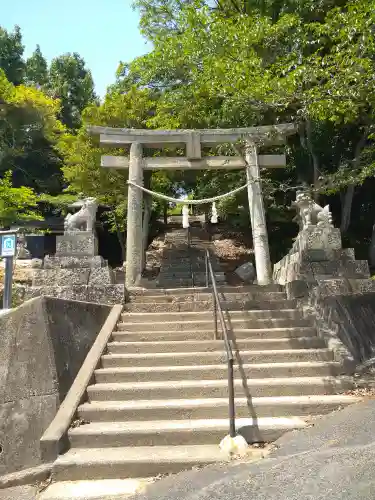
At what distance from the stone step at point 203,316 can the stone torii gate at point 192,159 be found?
2588mm

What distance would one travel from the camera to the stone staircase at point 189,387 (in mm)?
3716

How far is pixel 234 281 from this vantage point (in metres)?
13.5

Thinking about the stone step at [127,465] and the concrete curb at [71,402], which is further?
the concrete curb at [71,402]

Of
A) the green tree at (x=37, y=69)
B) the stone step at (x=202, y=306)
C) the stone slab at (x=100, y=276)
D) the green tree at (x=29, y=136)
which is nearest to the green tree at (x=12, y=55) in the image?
the green tree at (x=37, y=69)

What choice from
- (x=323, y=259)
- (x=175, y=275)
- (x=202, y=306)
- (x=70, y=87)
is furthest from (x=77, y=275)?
(x=70, y=87)

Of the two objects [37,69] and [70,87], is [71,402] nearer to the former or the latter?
[70,87]

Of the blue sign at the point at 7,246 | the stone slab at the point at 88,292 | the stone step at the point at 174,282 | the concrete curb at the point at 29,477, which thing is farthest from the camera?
the stone step at the point at 174,282

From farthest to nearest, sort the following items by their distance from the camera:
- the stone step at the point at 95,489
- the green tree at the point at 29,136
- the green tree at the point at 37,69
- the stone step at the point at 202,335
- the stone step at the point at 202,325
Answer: the green tree at the point at 37,69, the green tree at the point at 29,136, the stone step at the point at 202,325, the stone step at the point at 202,335, the stone step at the point at 95,489

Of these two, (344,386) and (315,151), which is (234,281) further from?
(344,386)

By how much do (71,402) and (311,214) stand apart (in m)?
5.91

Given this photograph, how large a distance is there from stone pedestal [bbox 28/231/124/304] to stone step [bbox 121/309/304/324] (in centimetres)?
63

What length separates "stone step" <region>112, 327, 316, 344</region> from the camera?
5711 millimetres

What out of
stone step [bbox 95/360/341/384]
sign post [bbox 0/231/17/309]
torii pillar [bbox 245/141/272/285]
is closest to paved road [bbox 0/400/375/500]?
stone step [bbox 95/360/341/384]

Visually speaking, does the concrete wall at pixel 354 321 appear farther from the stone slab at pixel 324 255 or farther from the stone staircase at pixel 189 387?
the stone slab at pixel 324 255
